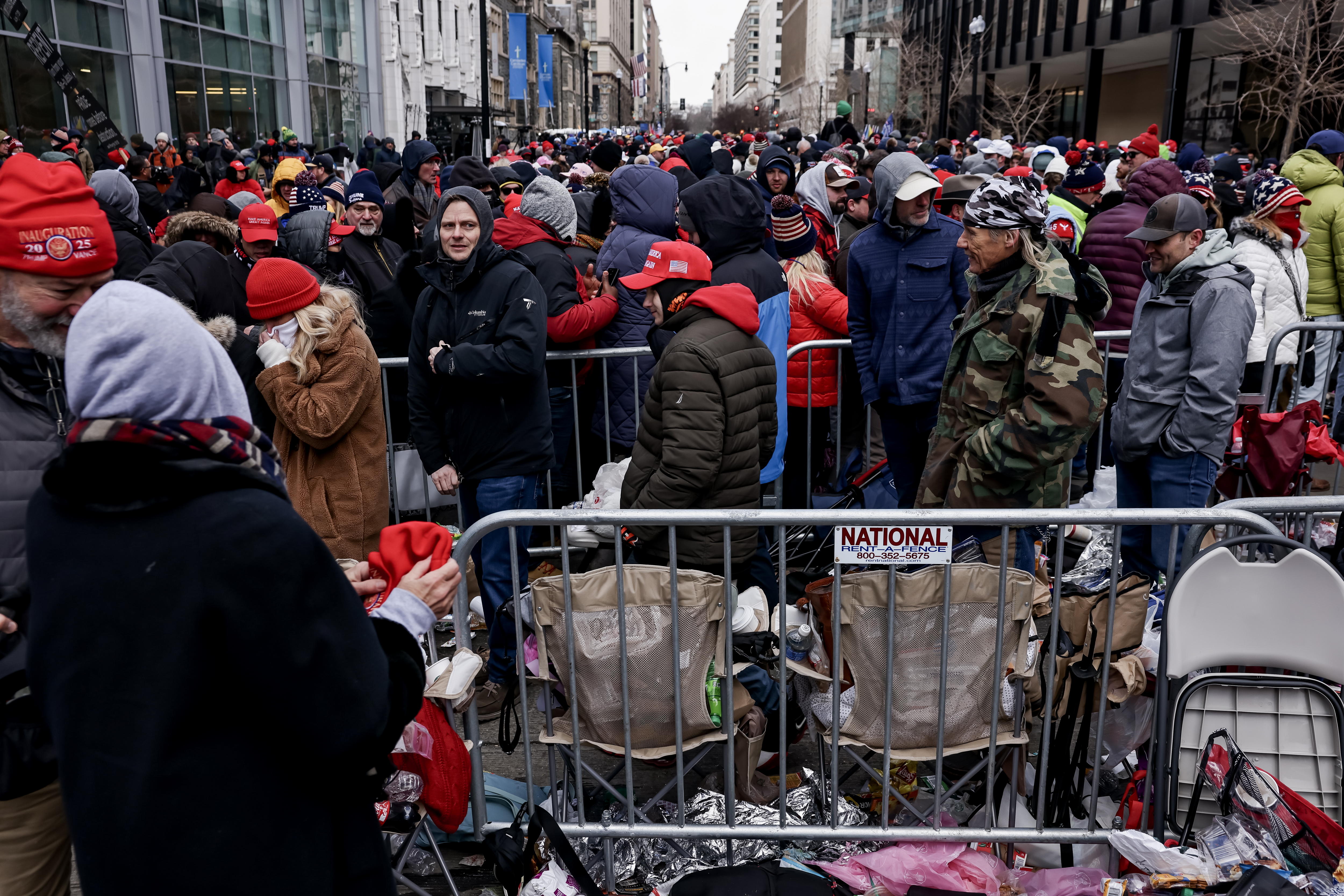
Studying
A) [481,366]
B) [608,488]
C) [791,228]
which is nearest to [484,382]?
[481,366]

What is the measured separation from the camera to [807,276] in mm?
6516

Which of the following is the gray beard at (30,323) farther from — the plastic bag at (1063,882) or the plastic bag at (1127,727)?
the plastic bag at (1127,727)

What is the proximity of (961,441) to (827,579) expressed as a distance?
3.58 ft

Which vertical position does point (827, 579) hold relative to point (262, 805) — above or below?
below

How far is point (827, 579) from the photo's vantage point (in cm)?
357

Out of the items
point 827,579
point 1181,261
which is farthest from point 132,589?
point 1181,261

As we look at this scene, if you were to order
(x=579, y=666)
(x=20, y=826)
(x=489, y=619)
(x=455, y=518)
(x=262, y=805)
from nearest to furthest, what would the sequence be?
1. (x=262, y=805)
2. (x=20, y=826)
3. (x=579, y=666)
4. (x=489, y=619)
5. (x=455, y=518)

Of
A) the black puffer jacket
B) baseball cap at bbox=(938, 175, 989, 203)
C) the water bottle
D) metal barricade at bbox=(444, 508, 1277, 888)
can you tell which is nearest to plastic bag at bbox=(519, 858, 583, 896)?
metal barricade at bbox=(444, 508, 1277, 888)

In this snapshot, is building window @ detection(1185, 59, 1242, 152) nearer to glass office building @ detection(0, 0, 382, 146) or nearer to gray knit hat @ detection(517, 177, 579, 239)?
glass office building @ detection(0, 0, 382, 146)

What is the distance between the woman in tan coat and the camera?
14.7 ft

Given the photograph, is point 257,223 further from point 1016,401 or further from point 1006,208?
point 1016,401

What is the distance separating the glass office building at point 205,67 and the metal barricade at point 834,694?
1749 cm

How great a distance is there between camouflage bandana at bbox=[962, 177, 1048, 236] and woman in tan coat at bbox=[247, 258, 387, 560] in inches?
106

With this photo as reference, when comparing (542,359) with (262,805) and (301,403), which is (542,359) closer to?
Result: (301,403)
